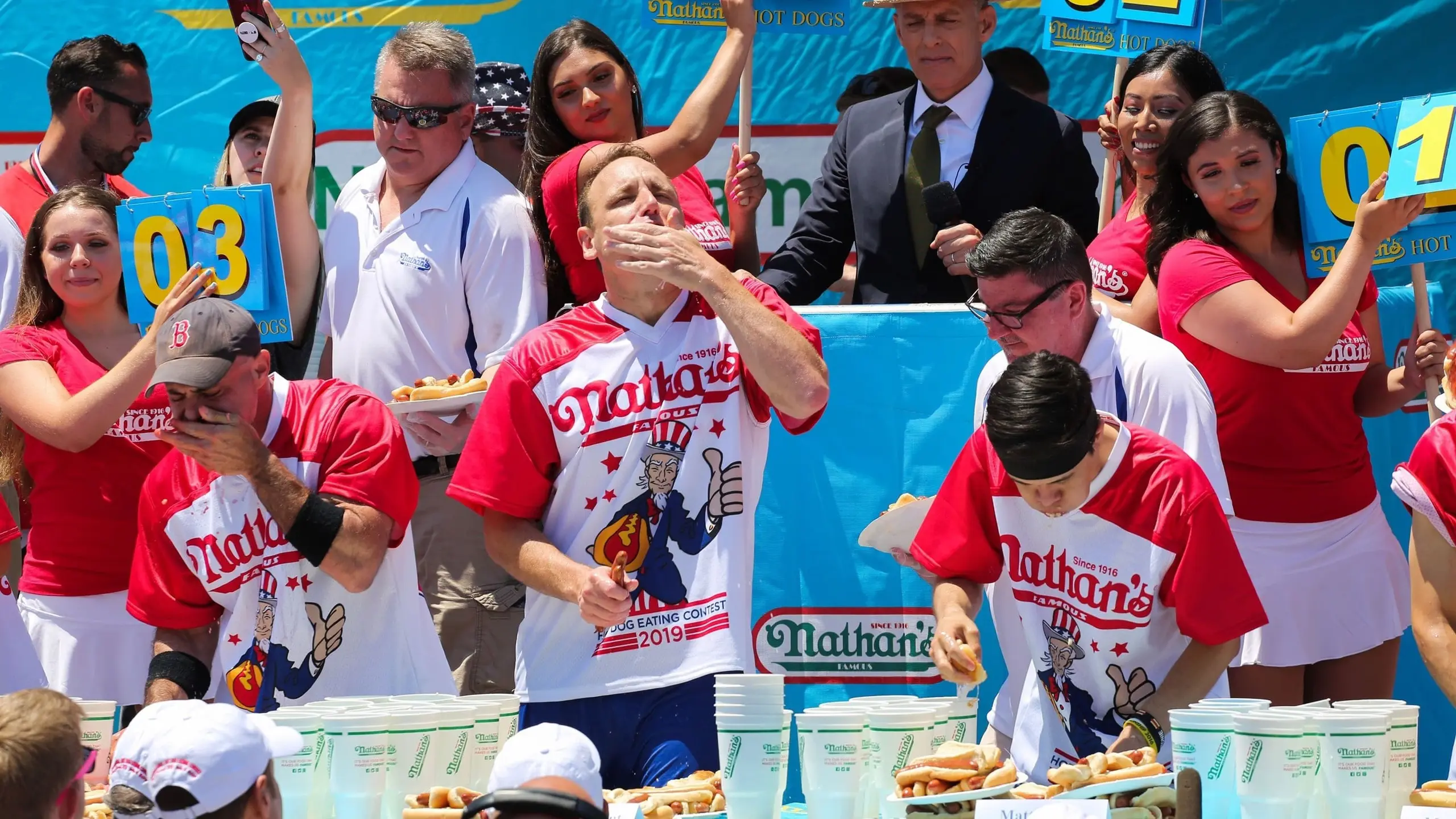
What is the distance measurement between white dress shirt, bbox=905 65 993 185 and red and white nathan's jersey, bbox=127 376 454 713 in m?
2.04

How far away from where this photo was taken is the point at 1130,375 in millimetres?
4051

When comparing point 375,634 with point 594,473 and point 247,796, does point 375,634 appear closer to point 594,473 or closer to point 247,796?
point 594,473

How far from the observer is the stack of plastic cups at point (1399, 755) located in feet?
9.33

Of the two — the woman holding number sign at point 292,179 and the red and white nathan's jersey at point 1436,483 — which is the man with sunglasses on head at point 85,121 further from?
the red and white nathan's jersey at point 1436,483

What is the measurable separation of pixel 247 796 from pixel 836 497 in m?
2.92

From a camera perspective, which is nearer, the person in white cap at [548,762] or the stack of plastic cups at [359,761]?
the person in white cap at [548,762]

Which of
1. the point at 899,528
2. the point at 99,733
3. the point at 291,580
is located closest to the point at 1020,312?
the point at 899,528

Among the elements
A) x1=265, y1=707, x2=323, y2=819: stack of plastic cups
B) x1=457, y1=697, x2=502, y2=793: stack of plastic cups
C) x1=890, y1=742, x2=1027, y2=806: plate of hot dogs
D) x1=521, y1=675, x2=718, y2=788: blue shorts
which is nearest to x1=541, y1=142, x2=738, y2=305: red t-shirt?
x1=521, y1=675, x2=718, y2=788: blue shorts

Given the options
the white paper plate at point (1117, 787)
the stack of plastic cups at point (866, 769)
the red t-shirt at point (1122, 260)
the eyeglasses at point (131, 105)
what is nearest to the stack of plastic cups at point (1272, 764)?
the white paper plate at point (1117, 787)

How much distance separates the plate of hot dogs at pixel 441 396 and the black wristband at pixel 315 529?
0.66 m

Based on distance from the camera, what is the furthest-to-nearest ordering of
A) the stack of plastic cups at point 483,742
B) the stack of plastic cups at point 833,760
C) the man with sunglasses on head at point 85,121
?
1. the man with sunglasses on head at point 85,121
2. the stack of plastic cups at point 483,742
3. the stack of plastic cups at point 833,760

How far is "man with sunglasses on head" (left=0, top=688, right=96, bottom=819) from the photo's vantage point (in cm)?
263

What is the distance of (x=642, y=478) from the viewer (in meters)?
3.84

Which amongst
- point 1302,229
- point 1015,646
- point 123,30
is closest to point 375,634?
point 1015,646
